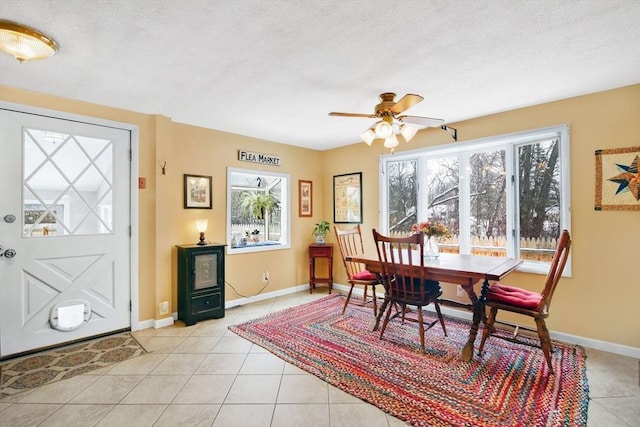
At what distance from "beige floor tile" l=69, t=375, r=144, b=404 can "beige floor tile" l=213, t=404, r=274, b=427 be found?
763 millimetres

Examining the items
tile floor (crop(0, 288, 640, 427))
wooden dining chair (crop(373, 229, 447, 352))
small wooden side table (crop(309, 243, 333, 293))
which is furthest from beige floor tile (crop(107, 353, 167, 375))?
small wooden side table (crop(309, 243, 333, 293))

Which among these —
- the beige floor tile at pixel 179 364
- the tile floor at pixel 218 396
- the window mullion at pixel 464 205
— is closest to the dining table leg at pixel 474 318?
the tile floor at pixel 218 396

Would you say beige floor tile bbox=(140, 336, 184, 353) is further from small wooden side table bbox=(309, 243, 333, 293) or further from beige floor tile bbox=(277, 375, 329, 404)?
small wooden side table bbox=(309, 243, 333, 293)

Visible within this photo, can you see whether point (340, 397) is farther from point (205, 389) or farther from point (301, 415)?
point (205, 389)

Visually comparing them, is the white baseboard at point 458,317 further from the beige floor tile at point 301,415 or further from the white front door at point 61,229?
the beige floor tile at point 301,415

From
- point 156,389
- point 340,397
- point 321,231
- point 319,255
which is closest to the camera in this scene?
point 340,397

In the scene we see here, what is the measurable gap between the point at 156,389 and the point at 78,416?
431mm

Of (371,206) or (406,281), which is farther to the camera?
(371,206)

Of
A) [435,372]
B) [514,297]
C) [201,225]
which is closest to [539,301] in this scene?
[514,297]

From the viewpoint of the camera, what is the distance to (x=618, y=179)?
2654 mm

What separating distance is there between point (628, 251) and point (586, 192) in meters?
0.59

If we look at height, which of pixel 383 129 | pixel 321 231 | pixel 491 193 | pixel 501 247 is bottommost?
pixel 501 247

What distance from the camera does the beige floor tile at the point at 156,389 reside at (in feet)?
6.62

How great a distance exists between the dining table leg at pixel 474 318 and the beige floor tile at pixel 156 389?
7.29ft
